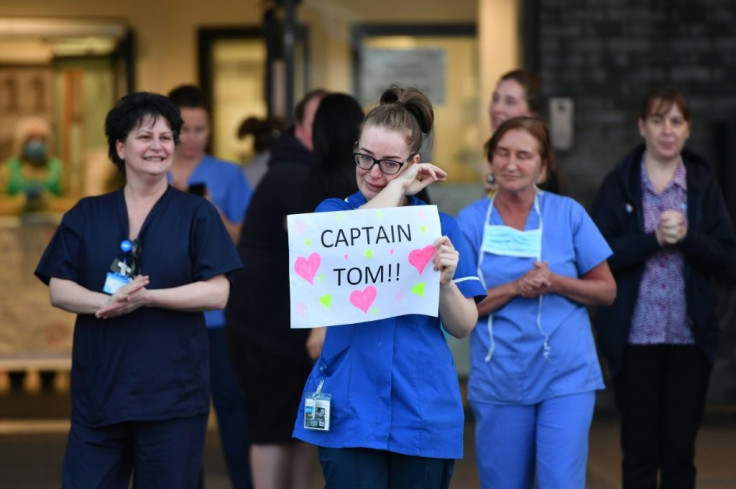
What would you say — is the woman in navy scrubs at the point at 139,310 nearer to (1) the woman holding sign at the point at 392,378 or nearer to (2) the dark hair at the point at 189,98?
(1) the woman holding sign at the point at 392,378

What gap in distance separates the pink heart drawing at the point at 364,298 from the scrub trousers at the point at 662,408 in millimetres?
2414

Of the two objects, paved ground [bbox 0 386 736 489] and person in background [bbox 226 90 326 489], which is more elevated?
person in background [bbox 226 90 326 489]

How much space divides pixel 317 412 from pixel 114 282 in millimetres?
986

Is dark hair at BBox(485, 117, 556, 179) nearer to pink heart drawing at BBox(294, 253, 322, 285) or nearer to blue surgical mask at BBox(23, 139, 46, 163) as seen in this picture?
pink heart drawing at BBox(294, 253, 322, 285)

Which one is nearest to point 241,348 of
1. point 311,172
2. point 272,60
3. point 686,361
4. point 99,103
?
point 311,172

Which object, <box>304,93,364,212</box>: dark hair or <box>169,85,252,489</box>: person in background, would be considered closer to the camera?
<box>304,93,364,212</box>: dark hair

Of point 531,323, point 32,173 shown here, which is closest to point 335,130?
point 531,323

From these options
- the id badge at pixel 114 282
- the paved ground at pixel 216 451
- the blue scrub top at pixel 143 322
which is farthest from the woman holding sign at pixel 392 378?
the paved ground at pixel 216 451

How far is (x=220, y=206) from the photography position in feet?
22.6

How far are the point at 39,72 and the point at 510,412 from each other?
6978 mm

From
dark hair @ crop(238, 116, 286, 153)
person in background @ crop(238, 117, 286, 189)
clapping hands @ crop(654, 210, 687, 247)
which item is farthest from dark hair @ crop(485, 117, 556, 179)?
dark hair @ crop(238, 116, 286, 153)

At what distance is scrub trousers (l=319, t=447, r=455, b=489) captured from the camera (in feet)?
13.0

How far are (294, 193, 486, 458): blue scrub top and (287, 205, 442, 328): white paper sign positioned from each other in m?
0.12

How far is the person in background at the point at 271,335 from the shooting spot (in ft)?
19.3
